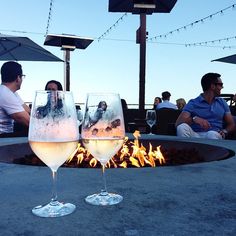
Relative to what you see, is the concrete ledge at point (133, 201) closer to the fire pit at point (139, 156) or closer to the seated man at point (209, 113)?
the fire pit at point (139, 156)

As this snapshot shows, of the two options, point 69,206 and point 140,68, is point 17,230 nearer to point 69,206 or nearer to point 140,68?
point 69,206

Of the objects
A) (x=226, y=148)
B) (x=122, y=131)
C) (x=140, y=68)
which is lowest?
(x=226, y=148)

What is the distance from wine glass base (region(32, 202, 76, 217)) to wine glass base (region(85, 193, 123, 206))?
0.16 ft

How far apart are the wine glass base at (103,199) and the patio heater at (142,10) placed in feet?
17.3

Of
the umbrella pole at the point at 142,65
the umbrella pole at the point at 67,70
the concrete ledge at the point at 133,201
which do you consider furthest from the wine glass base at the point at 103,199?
the umbrella pole at the point at 67,70

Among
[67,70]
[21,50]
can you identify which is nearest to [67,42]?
[67,70]

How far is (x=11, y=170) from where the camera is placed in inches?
41.1

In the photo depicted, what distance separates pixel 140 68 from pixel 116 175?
5632 mm

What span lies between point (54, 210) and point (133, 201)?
6.6 inches

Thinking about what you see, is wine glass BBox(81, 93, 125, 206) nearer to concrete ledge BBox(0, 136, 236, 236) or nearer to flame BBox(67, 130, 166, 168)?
concrete ledge BBox(0, 136, 236, 236)

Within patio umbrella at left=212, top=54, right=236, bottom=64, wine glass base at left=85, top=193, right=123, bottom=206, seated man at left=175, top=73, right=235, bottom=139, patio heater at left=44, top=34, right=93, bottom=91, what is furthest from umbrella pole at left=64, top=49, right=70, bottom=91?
wine glass base at left=85, top=193, right=123, bottom=206

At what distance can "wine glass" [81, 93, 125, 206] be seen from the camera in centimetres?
81

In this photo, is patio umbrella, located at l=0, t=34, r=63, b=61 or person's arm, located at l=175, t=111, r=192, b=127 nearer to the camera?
person's arm, located at l=175, t=111, r=192, b=127

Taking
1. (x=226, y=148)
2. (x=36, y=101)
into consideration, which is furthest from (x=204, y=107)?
(x=36, y=101)
